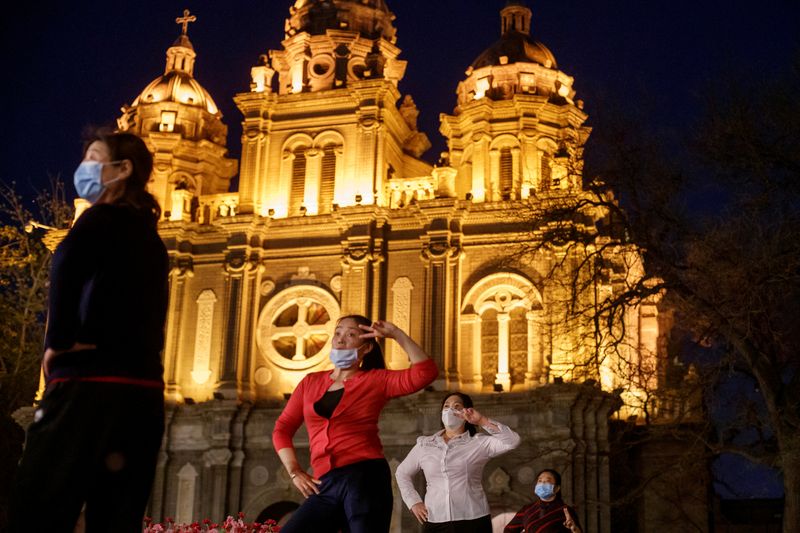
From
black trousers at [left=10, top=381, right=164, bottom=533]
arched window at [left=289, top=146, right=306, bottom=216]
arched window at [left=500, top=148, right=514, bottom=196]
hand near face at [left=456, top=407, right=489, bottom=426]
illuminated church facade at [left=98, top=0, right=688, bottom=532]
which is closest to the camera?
black trousers at [left=10, top=381, right=164, bottom=533]

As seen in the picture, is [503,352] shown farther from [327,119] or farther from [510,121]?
[327,119]

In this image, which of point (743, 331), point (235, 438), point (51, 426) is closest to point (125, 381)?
point (51, 426)

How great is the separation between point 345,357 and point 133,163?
101 inches

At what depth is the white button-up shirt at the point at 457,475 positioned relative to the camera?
920 centimetres

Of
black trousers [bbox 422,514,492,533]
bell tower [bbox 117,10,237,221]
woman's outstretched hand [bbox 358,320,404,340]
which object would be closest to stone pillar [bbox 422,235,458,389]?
bell tower [bbox 117,10,237,221]

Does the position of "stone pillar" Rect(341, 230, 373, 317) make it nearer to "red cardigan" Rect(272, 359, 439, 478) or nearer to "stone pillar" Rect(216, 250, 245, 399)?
"stone pillar" Rect(216, 250, 245, 399)

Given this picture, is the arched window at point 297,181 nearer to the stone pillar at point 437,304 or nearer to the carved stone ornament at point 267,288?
the carved stone ornament at point 267,288

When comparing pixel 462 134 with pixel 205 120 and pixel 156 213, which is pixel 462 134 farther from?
pixel 156 213

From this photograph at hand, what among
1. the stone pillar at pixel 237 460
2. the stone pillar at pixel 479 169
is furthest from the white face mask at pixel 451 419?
the stone pillar at pixel 479 169

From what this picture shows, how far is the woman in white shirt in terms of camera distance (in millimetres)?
9164

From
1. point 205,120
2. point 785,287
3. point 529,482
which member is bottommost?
point 529,482

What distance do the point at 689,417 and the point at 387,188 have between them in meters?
11.3

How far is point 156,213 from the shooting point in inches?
217

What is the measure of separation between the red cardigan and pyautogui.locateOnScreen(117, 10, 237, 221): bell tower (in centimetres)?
2990
